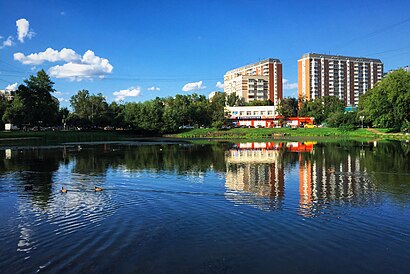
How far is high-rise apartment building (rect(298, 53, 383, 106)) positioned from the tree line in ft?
89.3

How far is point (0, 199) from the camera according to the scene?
18.7 metres

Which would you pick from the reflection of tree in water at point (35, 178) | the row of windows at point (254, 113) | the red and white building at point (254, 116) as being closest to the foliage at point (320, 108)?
the red and white building at point (254, 116)

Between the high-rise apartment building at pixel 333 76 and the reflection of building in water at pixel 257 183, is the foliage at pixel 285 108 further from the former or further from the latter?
the reflection of building in water at pixel 257 183

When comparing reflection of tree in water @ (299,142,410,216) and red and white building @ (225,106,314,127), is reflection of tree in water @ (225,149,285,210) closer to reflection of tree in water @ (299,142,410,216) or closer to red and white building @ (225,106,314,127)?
reflection of tree in water @ (299,142,410,216)

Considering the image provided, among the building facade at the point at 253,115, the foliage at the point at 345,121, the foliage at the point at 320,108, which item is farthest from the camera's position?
the building facade at the point at 253,115

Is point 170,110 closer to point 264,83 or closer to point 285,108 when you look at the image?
point 285,108

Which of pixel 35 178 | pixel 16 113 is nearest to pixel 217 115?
pixel 16 113

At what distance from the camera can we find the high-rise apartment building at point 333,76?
189750 mm

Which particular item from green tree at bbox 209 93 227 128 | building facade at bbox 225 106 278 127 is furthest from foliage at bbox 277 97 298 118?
green tree at bbox 209 93 227 128

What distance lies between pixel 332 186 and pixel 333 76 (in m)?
185

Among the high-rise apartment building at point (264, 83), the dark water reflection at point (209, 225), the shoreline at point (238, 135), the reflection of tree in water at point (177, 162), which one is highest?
the high-rise apartment building at point (264, 83)

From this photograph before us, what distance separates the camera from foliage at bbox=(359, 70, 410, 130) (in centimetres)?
8606

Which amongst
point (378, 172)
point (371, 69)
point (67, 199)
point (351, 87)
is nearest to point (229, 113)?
point (351, 87)

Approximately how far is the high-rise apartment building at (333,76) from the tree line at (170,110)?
1072 inches
